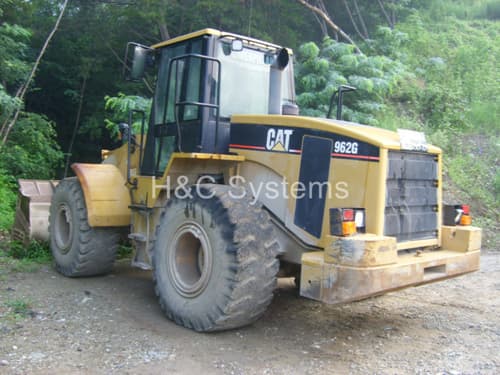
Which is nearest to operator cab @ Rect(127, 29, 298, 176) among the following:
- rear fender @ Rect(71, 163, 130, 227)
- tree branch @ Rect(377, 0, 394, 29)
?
rear fender @ Rect(71, 163, 130, 227)

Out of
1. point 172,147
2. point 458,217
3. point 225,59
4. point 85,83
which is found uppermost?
point 85,83

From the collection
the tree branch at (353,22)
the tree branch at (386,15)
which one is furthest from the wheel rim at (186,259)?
the tree branch at (386,15)

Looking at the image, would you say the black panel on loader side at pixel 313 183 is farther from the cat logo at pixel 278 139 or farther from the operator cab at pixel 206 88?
the operator cab at pixel 206 88

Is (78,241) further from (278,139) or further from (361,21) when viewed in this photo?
(361,21)

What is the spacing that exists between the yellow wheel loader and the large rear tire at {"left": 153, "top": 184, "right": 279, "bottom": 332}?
0.01 m

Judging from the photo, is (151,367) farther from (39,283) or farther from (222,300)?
(39,283)

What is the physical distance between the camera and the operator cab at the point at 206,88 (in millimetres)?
5195

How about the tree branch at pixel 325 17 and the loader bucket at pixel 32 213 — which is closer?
the loader bucket at pixel 32 213

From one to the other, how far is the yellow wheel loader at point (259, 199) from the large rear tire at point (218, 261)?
0.04 feet

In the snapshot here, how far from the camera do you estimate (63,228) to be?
22.7ft

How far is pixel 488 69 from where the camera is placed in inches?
604

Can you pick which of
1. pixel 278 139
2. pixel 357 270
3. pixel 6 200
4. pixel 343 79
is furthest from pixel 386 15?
pixel 357 270

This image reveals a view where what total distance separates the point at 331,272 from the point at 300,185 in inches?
39.7

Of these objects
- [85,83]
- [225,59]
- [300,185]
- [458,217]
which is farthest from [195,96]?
[85,83]
